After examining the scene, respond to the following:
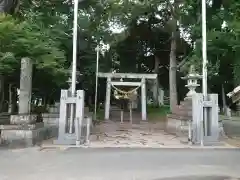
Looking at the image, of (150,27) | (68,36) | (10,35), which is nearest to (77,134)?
(10,35)

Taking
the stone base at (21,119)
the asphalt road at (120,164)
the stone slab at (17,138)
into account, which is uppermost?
the stone base at (21,119)

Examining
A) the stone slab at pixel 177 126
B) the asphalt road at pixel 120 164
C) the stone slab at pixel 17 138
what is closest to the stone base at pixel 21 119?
the stone slab at pixel 17 138

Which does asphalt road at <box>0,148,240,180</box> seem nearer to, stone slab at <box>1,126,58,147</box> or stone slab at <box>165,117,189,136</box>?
stone slab at <box>1,126,58,147</box>

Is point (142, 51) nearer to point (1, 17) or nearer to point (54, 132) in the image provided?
point (54, 132)

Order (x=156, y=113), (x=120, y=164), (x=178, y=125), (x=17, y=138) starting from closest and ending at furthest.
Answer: (x=120, y=164) → (x=17, y=138) → (x=178, y=125) → (x=156, y=113)

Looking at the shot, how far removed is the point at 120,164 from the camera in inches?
378

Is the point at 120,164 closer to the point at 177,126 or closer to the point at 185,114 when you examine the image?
the point at 185,114

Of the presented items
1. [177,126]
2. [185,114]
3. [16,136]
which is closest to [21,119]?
[16,136]

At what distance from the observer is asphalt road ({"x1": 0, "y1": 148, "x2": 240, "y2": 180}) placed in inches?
318

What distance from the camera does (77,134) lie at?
13.9 metres

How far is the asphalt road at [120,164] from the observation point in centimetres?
807

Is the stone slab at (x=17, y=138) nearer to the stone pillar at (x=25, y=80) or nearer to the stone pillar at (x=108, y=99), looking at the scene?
the stone pillar at (x=25, y=80)

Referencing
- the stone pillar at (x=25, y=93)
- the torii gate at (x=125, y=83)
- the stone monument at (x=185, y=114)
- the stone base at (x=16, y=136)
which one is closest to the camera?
the stone base at (x=16, y=136)

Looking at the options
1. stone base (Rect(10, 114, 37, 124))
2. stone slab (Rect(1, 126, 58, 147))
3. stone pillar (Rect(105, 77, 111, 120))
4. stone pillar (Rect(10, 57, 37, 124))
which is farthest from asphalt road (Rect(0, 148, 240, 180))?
stone pillar (Rect(105, 77, 111, 120))
